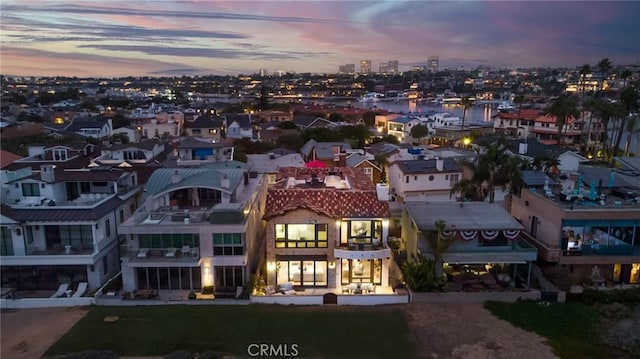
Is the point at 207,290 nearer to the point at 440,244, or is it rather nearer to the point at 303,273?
the point at 303,273

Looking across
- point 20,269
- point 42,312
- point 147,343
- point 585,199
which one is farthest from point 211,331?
point 585,199

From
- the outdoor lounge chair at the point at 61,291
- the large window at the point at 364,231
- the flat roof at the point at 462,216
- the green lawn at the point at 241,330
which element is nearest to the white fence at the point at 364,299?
the green lawn at the point at 241,330

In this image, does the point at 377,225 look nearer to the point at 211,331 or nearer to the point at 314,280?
the point at 314,280

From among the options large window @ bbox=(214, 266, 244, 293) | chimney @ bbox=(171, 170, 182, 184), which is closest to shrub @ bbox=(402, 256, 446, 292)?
large window @ bbox=(214, 266, 244, 293)

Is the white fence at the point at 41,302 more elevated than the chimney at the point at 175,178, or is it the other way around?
the chimney at the point at 175,178

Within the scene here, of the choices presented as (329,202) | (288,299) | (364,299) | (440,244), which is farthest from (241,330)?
(440,244)

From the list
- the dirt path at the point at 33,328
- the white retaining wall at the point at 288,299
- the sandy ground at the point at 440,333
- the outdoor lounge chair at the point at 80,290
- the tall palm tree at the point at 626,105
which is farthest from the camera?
the tall palm tree at the point at 626,105

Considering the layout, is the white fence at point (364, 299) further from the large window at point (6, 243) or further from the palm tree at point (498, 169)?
the large window at point (6, 243)
